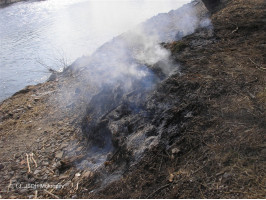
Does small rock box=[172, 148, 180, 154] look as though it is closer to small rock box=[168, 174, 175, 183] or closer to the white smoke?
small rock box=[168, 174, 175, 183]

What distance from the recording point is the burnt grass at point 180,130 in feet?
7.30

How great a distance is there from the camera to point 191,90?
3264 mm

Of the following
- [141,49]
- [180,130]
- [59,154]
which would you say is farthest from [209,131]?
[141,49]

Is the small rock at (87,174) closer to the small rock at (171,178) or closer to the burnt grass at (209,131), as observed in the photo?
the burnt grass at (209,131)

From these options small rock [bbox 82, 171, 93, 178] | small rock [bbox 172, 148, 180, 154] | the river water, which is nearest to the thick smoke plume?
small rock [bbox 82, 171, 93, 178]

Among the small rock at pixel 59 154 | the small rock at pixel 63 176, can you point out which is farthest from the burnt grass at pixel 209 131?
Result: the small rock at pixel 59 154

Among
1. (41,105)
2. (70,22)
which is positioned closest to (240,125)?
(41,105)

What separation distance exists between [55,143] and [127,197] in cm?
254

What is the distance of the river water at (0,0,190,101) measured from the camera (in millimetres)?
9359

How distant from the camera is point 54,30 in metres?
13.4

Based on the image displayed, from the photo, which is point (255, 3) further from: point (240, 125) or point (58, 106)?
point (58, 106)

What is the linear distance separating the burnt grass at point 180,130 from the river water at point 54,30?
4269 millimetres

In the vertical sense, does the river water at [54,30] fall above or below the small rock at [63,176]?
above

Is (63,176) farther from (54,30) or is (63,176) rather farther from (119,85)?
(54,30)
